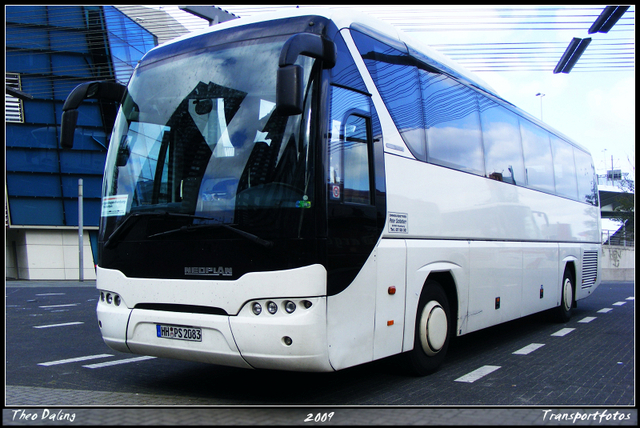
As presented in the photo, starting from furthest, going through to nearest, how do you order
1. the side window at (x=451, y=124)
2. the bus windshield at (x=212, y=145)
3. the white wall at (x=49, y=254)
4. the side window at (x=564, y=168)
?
the white wall at (x=49, y=254), the side window at (x=564, y=168), the side window at (x=451, y=124), the bus windshield at (x=212, y=145)

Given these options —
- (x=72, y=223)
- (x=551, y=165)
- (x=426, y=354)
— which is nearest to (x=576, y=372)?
(x=426, y=354)

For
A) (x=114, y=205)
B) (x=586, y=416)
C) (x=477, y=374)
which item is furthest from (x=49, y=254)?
(x=586, y=416)

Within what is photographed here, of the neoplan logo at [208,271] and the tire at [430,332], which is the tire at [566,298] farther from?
the neoplan logo at [208,271]

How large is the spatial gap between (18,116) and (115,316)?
105 feet

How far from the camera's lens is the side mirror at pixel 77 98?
6.37 m

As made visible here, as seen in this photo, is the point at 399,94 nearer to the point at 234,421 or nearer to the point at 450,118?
the point at 450,118

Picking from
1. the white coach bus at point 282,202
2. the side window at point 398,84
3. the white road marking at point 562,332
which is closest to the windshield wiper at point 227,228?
the white coach bus at point 282,202

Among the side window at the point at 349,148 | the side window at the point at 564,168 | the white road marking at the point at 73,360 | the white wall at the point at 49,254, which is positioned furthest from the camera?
the white wall at the point at 49,254

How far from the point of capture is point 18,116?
33875 mm

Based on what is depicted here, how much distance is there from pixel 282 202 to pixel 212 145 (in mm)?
884

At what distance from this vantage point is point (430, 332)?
679 centimetres

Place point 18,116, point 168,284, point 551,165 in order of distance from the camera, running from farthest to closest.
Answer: point 18,116
point 551,165
point 168,284

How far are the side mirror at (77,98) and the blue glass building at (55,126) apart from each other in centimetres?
2679

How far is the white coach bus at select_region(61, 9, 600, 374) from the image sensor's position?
16.8 feet
